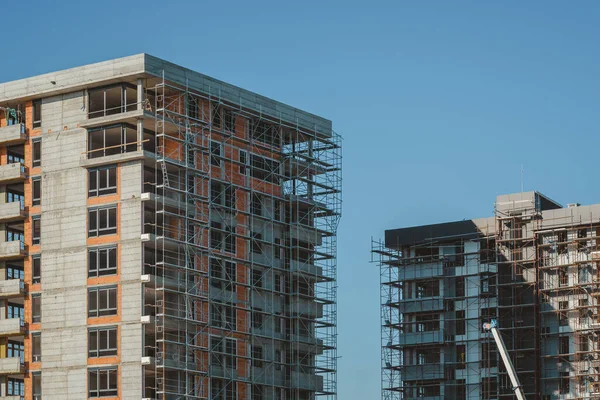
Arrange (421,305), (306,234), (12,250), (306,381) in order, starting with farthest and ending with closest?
(421,305) < (306,234) < (306,381) < (12,250)

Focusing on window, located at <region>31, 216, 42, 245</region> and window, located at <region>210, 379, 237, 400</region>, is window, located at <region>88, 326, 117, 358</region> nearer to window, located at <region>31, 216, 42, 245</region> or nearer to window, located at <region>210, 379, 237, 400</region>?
window, located at <region>210, 379, 237, 400</region>

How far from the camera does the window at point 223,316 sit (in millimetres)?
101188

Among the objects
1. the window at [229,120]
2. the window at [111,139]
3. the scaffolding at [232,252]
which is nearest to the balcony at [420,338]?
the scaffolding at [232,252]

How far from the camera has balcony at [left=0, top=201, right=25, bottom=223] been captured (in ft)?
333

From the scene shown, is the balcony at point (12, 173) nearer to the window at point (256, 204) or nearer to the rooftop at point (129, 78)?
the rooftop at point (129, 78)

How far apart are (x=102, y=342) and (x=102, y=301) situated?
2.89 meters

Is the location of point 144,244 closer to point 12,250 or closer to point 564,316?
point 12,250

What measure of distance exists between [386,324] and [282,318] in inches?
1006

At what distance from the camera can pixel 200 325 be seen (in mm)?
98688

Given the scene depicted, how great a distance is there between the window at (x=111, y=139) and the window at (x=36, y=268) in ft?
28.1

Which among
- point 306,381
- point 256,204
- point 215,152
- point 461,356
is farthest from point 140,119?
point 461,356

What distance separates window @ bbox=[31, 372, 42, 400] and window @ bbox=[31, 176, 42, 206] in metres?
12.6

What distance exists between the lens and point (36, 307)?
99.9 metres

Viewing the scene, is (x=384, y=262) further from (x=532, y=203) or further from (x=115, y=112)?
(x=115, y=112)
